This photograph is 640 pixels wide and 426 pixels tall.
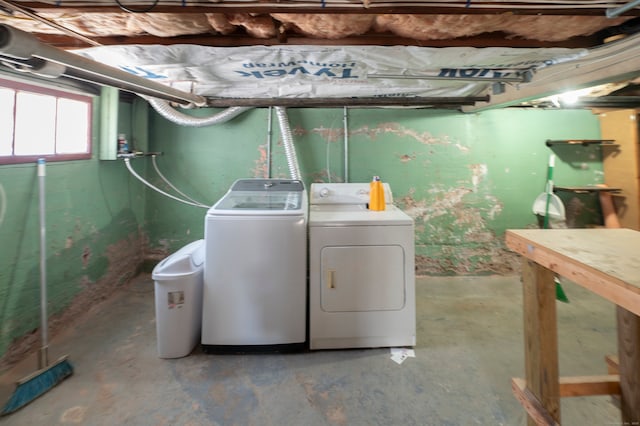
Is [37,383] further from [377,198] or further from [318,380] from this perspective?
[377,198]

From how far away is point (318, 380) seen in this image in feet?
5.42

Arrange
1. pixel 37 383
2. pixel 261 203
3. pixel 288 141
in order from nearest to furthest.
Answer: pixel 37 383 → pixel 261 203 → pixel 288 141

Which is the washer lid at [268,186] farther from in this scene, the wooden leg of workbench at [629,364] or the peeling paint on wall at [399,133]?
the wooden leg of workbench at [629,364]

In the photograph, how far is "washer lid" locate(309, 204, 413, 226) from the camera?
1.88 meters

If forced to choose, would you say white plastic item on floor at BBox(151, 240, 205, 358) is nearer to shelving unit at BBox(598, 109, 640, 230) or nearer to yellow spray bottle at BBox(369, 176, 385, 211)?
yellow spray bottle at BBox(369, 176, 385, 211)

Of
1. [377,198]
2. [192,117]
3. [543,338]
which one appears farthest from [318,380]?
[192,117]

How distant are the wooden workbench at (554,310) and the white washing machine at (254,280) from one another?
47.3 inches

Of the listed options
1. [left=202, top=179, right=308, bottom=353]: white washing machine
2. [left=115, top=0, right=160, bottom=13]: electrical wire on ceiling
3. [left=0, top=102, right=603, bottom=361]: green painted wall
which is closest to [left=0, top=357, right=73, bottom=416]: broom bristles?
[left=202, top=179, right=308, bottom=353]: white washing machine

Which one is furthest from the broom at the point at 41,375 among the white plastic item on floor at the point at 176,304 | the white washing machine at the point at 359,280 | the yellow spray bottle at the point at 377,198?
the yellow spray bottle at the point at 377,198

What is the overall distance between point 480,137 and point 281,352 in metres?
2.88

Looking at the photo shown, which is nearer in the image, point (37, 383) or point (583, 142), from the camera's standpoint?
point (37, 383)

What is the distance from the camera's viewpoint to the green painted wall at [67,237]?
1721 mm

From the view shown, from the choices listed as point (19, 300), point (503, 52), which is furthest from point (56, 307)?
point (503, 52)

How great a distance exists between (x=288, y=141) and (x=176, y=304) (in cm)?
173
